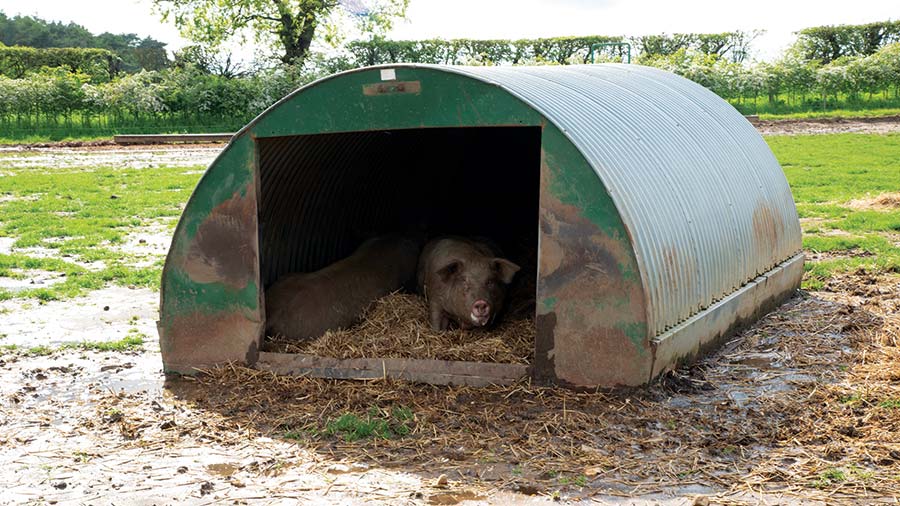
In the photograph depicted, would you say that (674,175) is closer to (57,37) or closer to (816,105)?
(816,105)

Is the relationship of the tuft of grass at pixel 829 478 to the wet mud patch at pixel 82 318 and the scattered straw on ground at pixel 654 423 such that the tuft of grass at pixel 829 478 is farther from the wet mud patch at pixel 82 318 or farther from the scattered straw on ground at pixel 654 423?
the wet mud patch at pixel 82 318

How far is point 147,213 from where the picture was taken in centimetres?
1595

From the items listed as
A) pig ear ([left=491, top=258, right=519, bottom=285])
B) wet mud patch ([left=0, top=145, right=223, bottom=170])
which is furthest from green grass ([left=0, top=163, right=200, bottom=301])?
pig ear ([left=491, top=258, right=519, bottom=285])

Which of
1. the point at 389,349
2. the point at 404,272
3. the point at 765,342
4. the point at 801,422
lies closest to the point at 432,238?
the point at 404,272

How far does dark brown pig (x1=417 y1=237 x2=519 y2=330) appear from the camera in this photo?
8.07m

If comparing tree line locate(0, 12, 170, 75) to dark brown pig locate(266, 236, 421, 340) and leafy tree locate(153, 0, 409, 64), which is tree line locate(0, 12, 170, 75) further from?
dark brown pig locate(266, 236, 421, 340)

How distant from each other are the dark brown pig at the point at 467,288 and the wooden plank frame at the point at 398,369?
788 mm

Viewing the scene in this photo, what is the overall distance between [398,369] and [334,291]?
137 centimetres

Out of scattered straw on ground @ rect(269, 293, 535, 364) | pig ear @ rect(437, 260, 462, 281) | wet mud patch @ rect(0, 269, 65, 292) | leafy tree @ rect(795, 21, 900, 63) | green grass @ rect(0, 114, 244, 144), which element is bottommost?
wet mud patch @ rect(0, 269, 65, 292)

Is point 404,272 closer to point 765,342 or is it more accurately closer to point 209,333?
point 209,333

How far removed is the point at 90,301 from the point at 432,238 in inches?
138

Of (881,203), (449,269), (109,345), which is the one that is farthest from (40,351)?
(881,203)

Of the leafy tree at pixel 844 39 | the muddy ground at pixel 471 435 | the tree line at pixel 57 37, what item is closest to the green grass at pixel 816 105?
the leafy tree at pixel 844 39

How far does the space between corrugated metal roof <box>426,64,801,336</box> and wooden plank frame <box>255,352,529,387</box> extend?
111 cm
